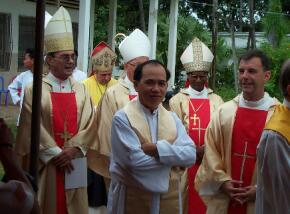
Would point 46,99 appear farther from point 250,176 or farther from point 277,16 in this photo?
point 277,16

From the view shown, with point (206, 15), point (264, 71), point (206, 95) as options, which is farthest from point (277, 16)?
point (206, 15)

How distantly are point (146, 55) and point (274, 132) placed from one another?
317 centimetres

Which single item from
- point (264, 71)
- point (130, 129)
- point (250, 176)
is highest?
point (264, 71)

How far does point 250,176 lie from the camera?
4500 mm

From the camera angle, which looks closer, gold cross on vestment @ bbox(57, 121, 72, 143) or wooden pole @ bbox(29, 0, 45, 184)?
wooden pole @ bbox(29, 0, 45, 184)

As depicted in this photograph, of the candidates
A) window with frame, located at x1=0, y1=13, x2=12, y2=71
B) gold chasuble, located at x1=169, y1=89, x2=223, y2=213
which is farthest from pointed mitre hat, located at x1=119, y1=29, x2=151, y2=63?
window with frame, located at x1=0, y1=13, x2=12, y2=71

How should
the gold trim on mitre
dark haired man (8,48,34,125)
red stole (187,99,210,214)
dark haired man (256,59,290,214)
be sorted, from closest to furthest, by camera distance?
dark haired man (256,59,290,214) < red stole (187,99,210,214) < the gold trim on mitre < dark haired man (8,48,34,125)

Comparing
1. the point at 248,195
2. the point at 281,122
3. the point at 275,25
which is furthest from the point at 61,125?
the point at 275,25

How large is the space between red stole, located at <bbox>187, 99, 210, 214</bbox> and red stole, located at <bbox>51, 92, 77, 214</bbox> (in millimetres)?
1349

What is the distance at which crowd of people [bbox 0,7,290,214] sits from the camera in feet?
11.1

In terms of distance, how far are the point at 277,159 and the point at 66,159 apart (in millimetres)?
2246

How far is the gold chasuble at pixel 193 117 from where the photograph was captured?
5852mm

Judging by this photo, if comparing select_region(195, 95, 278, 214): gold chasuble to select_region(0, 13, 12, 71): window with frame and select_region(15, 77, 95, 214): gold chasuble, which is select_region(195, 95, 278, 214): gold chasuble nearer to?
select_region(15, 77, 95, 214): gold chasuble

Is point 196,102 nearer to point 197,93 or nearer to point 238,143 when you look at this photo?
point 197,93
